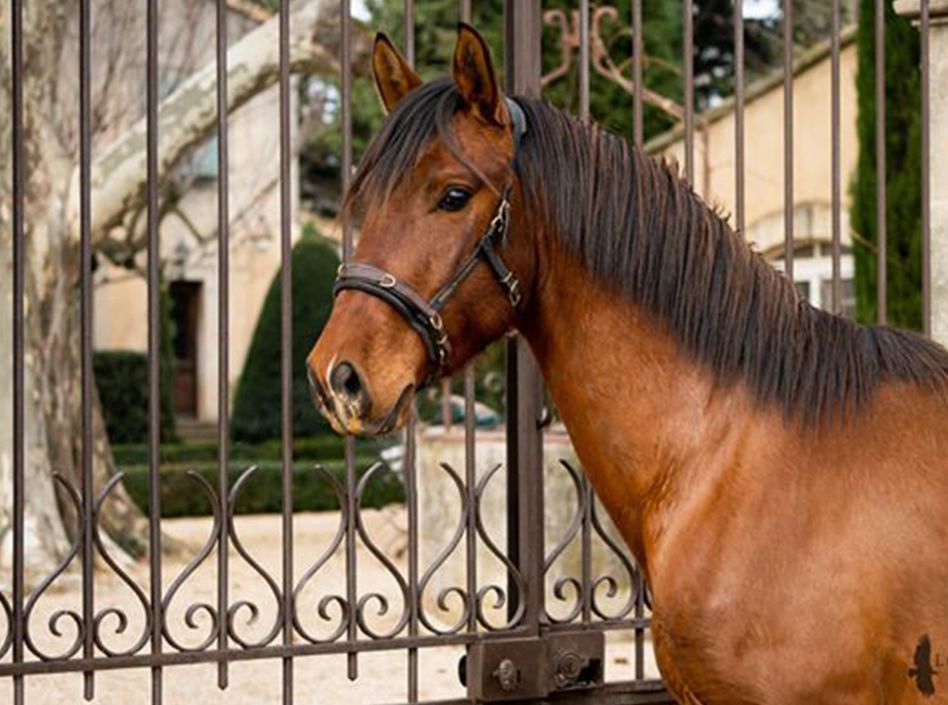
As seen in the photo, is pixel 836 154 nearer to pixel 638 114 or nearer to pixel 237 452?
pixel 638 114

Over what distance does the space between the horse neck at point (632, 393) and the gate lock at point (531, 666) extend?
1160 millimetres

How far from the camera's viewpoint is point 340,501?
3.66 meters

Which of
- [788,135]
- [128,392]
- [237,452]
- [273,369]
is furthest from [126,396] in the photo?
[788,135]

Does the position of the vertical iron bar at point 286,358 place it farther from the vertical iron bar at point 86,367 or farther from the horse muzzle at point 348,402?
the horse muzzle at point 348,402

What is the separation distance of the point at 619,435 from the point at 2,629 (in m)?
6.41

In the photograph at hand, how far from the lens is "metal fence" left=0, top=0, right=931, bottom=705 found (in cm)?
334

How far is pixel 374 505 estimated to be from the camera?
535 inches

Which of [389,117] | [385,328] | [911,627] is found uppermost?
[389,117]

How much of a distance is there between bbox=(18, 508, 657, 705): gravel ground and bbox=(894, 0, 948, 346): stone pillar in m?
2.42

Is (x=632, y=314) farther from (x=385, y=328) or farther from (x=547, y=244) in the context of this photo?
(x=385, y=328)

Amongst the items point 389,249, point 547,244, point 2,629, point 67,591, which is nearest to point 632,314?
point 547,244

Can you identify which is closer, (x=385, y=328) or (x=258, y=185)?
(x=385, y=328)

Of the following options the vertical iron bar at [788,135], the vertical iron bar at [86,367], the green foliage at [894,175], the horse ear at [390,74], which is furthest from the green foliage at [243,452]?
the horse ear at [390,74]

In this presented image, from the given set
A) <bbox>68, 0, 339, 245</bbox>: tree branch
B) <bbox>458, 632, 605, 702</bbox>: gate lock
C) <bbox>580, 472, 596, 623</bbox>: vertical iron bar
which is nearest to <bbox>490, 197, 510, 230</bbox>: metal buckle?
<bbox>580, 472, 596, 623</bbox>: vertical iron bar
